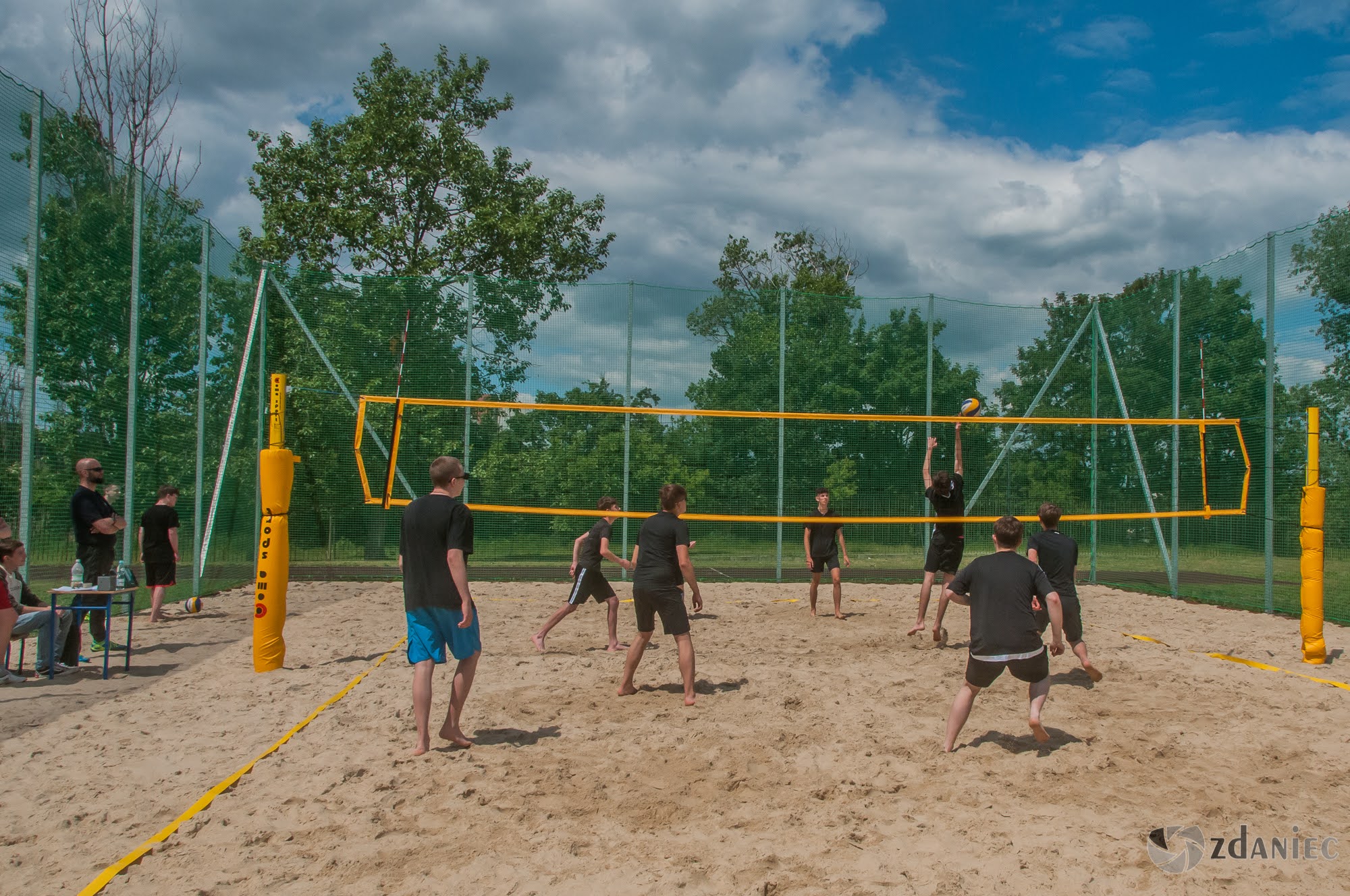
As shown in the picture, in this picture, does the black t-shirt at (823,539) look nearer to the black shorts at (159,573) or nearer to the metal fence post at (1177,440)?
the metal fence post at (1177,440)

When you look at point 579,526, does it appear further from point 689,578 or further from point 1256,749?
point 1256,749

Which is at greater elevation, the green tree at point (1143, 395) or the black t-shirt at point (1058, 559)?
the green tree at point (1143, 395)

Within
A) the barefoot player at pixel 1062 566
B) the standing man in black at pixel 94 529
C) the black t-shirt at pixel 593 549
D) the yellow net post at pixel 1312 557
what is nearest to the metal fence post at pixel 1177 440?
the yellow net post at pixel 1312 557

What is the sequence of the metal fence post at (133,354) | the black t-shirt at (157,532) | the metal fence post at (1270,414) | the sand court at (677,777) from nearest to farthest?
the sand court at (677,777) → the black t-shirt at (157,532) → the metal fence post at (133,354) → the metal fence post at (1270,414)

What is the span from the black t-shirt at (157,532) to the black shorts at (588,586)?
4.25 meters

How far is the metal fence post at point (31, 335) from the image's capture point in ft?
25.3

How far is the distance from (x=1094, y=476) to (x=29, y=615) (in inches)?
499

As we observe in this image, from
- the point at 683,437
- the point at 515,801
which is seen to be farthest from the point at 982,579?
the point at 683,437

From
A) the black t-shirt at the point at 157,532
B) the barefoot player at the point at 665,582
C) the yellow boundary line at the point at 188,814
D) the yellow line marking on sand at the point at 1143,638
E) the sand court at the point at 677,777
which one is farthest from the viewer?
the black t-shirt at the point at 157,532

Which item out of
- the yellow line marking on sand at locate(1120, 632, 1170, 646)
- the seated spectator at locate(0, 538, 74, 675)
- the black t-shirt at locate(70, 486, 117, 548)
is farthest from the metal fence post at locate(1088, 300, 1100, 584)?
the seated spectator at locate(0, 538, 74, 675)

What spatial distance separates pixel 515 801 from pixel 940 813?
1892 mm

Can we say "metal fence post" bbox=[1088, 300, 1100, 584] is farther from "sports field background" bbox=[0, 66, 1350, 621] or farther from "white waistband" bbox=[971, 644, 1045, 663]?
"white waistband" bbox=[971, 644, 1045, 663]

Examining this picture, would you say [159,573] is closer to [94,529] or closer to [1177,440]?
[94,529]

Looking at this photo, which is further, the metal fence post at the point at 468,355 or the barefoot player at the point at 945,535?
the metal fence post at the point at 468,355
